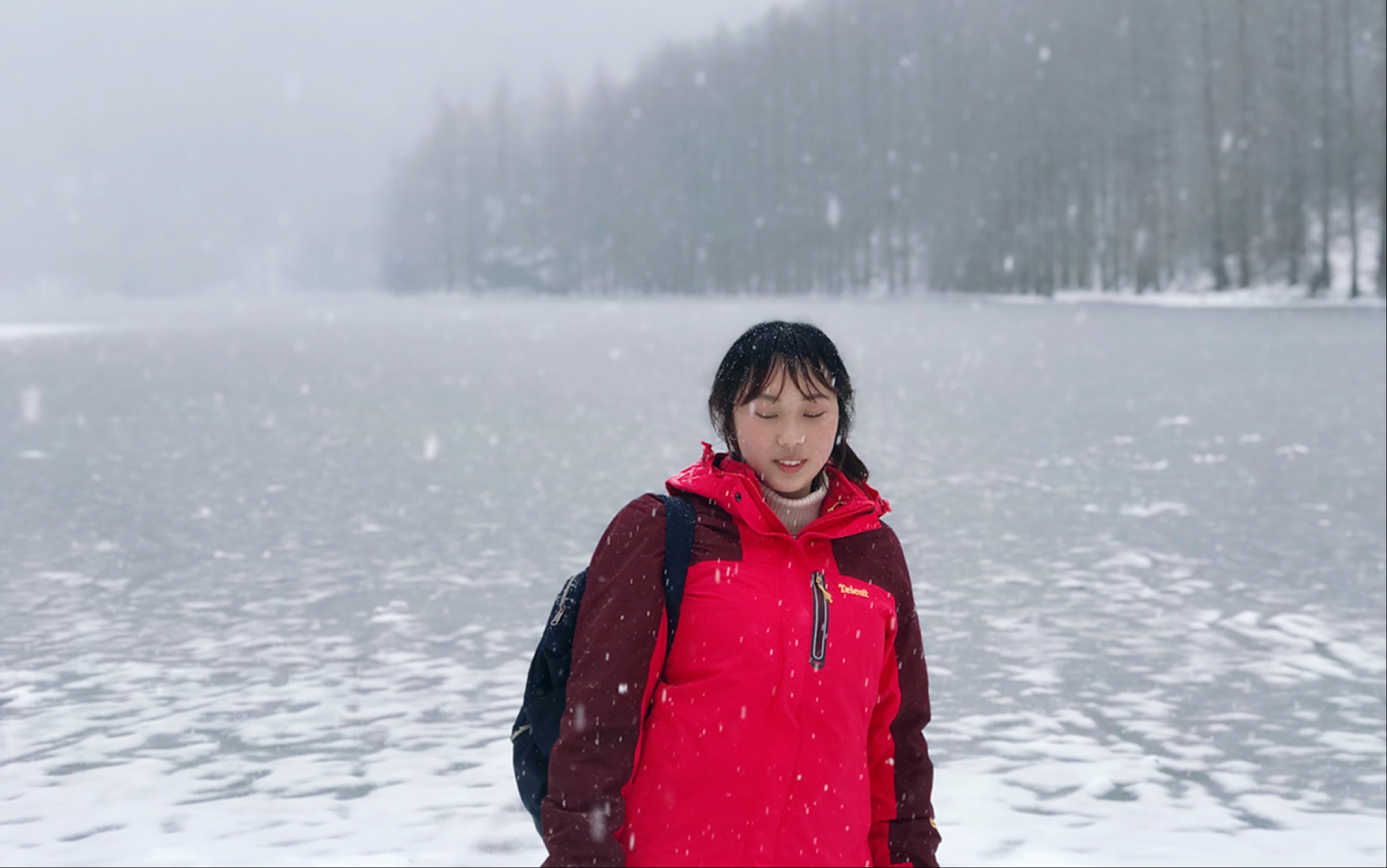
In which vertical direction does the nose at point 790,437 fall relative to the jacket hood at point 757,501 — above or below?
above

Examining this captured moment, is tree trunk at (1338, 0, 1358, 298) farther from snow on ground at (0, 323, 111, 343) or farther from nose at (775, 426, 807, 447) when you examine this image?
nose at (775, 426, 807, 447)

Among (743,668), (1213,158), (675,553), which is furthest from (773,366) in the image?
(1213,158)

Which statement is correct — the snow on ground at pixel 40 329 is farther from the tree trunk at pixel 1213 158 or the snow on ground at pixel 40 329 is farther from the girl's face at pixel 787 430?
the tree trunk at pixel 1213 158

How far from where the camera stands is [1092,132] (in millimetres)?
56344

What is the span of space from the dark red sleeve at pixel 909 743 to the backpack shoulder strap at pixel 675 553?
0.80ft

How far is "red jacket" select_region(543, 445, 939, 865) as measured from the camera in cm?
162

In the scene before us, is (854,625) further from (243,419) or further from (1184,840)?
(243,419)

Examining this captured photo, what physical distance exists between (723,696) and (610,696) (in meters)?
0.13

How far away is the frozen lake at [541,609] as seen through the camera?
384 centimetres

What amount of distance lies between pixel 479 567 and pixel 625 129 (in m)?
92.1

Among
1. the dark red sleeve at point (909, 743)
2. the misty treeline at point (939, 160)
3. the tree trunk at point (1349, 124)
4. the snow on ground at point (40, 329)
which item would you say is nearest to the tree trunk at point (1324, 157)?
the misty treeline at point (939, 160)

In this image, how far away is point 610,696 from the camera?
63.6 inches

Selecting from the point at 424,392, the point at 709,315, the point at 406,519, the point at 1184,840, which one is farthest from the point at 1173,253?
the point at 1184,840

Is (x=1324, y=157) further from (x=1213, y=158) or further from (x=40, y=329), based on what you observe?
(x=40, y=329)
